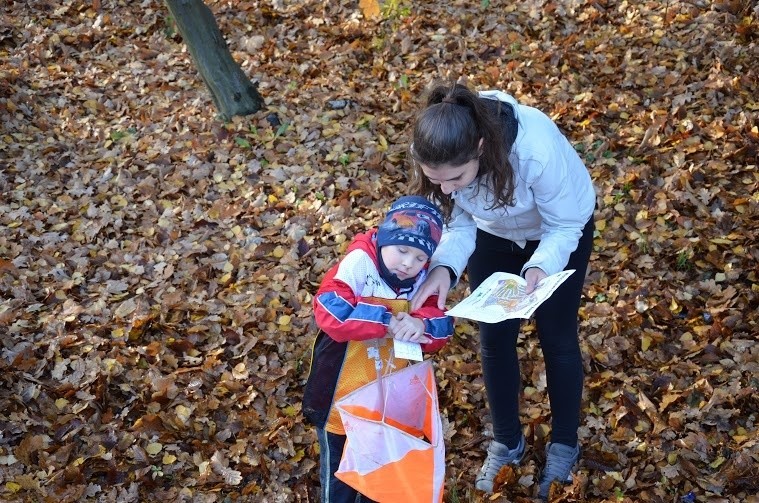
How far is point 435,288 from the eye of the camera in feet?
9.49

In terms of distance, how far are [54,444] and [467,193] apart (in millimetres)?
2658

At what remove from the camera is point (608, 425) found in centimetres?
393

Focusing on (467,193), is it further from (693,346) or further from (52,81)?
(52,81)

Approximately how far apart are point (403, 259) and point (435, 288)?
0.23 m

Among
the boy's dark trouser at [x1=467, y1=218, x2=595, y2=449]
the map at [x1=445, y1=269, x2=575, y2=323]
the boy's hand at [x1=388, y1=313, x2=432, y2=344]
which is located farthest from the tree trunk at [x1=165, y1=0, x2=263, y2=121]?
the boy's hand at [x1=388, y1=313, x2=432, y2=344]

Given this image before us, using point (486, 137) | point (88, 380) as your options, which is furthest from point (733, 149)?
point (88, 380)

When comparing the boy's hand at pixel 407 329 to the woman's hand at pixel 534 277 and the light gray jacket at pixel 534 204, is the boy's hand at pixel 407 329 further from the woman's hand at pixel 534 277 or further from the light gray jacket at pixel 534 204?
the woman's hand at pixel 534 277

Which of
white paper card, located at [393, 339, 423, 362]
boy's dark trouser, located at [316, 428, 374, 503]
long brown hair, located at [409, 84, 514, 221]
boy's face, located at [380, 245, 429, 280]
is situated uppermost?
long brown hair, located at [409, 84, 514, 221]

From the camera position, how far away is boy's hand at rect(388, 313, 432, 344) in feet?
8.93

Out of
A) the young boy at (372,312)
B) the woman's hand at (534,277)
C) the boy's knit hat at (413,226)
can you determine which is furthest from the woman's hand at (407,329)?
the woman's hand at (534,277)

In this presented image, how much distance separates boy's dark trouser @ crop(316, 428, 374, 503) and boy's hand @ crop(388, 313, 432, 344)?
0.60m

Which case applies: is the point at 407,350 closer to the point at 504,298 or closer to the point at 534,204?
the point at 504,298

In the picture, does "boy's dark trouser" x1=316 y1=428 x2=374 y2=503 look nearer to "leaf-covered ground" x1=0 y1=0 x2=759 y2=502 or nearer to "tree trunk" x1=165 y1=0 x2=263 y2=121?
"leaf-covered ground" x1=0 y1=0 x2=759 y2=502

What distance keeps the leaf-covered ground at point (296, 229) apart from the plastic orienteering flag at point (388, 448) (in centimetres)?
91
